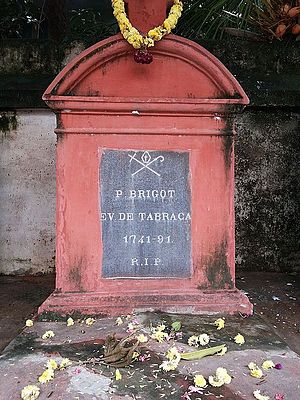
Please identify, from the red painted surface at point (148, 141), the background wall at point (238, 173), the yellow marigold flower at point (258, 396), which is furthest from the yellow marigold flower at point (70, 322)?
the background wall at point (238, 173)

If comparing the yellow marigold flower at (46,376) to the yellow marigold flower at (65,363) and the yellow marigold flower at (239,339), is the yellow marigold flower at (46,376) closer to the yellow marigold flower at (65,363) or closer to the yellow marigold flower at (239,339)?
the yellow marigold flower at (65,363)

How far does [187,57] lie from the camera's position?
9.96ft

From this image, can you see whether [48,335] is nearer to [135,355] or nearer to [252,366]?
[135,355]

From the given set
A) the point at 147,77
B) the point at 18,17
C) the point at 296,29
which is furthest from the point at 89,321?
the point at 18,17

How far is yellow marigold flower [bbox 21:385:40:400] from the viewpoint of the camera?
1876 mm

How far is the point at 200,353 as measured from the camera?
223 cm

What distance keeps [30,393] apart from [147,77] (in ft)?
6.10

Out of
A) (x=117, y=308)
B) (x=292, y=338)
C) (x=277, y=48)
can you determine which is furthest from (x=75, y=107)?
Result: (x=277, y=48)

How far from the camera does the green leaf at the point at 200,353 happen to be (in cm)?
221

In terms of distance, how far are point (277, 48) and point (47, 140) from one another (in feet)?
7.07

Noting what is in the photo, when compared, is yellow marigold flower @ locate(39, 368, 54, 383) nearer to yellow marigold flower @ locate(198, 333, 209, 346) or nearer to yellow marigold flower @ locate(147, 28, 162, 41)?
yellow marigold flower @ locate(198, 333, 209, 346)

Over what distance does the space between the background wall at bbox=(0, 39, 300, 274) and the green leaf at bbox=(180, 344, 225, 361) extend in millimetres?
2380

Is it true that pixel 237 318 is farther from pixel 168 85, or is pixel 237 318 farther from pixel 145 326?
pixel 168 85

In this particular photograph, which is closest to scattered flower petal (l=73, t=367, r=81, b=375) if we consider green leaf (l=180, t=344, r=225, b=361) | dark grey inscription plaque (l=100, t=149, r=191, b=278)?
green leaf (l=180, t=344, r=225, b=361)
